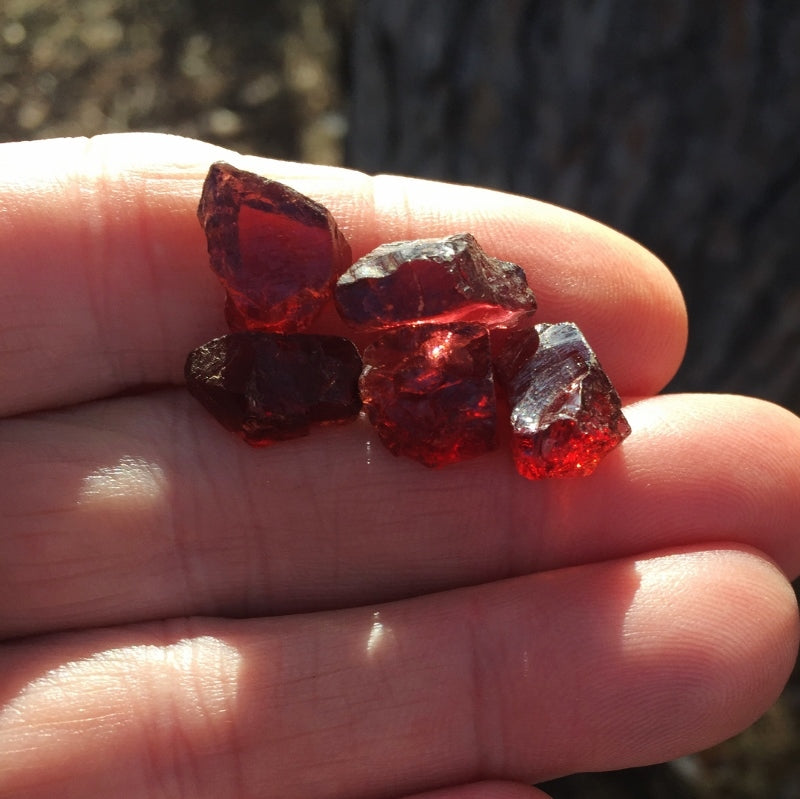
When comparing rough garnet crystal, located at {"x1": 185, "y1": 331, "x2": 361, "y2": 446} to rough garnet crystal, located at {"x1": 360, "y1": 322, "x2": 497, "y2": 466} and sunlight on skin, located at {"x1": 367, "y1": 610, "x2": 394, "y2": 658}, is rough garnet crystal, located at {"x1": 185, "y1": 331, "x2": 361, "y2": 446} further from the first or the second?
sunlight on skin, located at {"x1": 367, "y1": 610, "x2": 394, "y2": 658}

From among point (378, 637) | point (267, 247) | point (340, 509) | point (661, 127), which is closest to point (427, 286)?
point (267, 247)

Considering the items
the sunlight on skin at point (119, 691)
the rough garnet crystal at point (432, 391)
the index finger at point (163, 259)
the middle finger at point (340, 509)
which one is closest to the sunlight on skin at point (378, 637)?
the middle finger at point (340, 509)

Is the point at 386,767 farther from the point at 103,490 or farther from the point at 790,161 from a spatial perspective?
the point at 790,161

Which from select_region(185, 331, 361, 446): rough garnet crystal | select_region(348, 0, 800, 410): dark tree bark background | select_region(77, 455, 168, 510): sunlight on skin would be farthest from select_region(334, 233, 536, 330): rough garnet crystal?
select_region(348, 0, 800, 410): dark tree bark background

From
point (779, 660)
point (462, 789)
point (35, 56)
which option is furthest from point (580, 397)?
Result: point (35, 56)

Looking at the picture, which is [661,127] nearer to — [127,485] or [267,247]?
[267,247]
